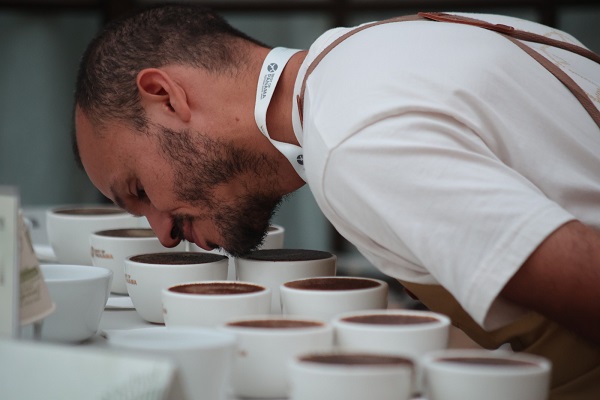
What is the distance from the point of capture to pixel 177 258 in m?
1.72

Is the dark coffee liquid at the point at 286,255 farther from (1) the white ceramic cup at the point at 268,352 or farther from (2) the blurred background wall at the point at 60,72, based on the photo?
(2) the blurred background wall at the point at 60,72

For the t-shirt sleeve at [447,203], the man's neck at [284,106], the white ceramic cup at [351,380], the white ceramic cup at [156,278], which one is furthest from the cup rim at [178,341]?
the man's neck at [284,106]

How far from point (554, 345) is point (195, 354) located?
710 millimetres

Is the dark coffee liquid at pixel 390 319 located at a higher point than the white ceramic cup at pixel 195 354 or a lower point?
higher

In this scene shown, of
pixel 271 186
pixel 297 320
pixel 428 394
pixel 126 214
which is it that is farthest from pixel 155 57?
pixel 428 394

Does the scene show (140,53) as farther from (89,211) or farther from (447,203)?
(447,203)

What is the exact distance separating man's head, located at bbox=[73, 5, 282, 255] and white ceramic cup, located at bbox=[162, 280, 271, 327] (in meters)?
0.44

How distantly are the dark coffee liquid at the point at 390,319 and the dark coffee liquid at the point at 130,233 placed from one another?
927 mm

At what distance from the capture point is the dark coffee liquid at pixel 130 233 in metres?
1.99

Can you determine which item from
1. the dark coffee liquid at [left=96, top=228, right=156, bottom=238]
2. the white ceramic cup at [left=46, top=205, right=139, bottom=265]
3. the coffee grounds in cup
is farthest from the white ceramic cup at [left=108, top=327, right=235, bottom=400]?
the coffee grounds in cup

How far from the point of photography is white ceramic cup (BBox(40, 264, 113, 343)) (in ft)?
4.40

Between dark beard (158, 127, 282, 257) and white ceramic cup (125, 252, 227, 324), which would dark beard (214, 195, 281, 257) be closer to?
dark beard (158, 127, 282, 257)

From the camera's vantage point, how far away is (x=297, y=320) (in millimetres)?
1168

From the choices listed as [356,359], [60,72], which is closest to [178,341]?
[356,359]
